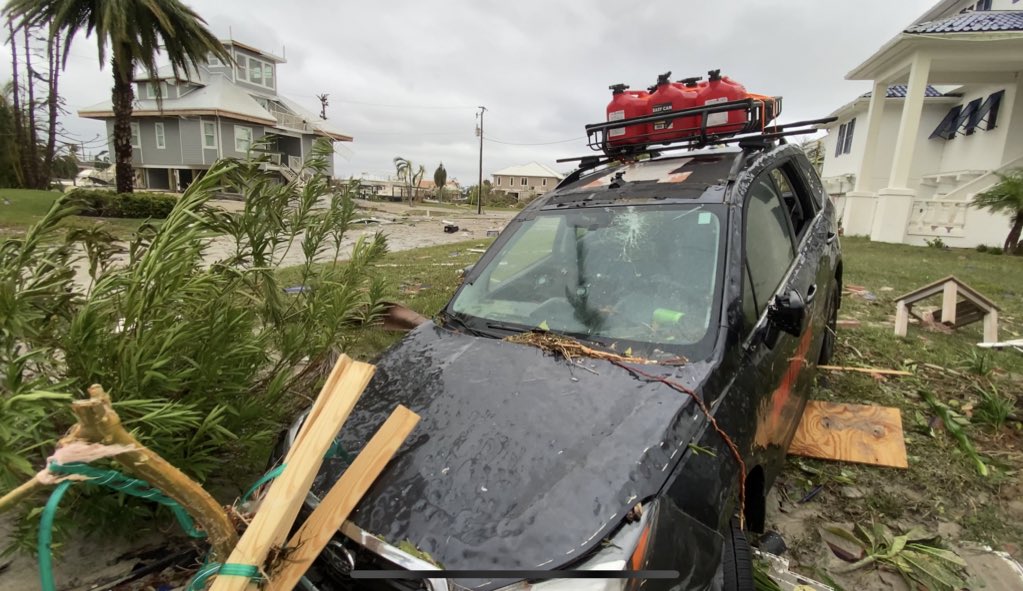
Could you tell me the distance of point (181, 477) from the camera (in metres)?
1.30

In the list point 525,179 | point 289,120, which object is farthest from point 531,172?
point 289,120

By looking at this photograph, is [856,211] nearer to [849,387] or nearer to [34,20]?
[849,387]

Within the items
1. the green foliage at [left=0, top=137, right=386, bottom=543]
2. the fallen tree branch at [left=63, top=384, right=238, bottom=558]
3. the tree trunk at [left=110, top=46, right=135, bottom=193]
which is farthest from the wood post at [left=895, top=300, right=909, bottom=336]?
the tree trunk at [left=110, top=46, right=135, bottom=193]

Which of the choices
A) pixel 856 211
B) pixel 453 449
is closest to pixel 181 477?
pixel 453 449

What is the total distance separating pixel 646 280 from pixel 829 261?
2.23 meters

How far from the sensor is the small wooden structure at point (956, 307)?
536 cm

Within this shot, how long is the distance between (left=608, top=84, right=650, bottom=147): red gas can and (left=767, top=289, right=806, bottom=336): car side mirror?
2230 mm

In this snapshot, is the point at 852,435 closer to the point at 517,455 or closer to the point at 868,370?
the point at 868,370

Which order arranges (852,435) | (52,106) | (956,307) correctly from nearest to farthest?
1. (852,435)
2. (956,307)
3. (52,106)

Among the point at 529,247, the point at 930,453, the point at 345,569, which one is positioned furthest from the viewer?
the point at 930,453

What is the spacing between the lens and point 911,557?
241cm

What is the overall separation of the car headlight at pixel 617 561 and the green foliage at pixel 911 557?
1.64 metres

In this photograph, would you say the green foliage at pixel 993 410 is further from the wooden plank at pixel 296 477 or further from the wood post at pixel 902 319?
the wooden plank at pixel 296 477

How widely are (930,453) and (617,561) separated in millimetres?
3197
